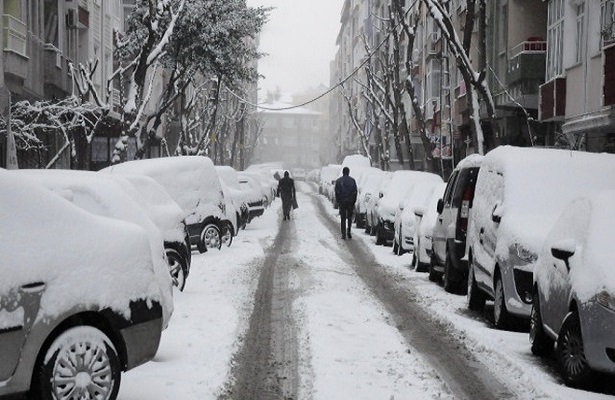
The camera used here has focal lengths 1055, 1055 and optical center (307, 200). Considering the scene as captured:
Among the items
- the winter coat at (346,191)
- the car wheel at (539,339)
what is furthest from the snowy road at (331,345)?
the winter coat at (346,191)

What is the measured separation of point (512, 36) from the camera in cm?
3338

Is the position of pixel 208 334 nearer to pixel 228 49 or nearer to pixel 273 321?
pixel 273 321

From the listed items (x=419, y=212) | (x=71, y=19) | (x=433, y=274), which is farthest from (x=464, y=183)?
(x=71, y=19)

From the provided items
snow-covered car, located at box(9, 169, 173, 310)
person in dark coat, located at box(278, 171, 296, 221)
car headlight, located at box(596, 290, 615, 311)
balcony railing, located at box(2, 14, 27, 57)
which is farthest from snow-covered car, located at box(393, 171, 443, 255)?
person in dark coat, located at box(278, 171, 296, 221)

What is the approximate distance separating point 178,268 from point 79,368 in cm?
828

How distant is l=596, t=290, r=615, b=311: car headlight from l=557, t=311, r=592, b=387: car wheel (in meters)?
0.38

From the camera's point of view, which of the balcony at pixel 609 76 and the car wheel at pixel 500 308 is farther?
the balcony at pixel 609 76

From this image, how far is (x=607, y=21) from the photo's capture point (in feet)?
78.6

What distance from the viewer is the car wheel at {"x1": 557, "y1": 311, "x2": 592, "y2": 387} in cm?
818

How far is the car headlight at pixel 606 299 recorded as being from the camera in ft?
26.1

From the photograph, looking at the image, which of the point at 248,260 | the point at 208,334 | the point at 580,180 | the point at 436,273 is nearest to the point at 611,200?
the point at 580,180

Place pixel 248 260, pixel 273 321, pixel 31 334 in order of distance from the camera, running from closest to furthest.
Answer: pixel 31 334
pixel 273 321
pixel 248 260

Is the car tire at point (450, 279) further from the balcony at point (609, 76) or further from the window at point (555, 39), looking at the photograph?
the window at point (555, 39)

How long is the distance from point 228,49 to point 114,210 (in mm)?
28512
